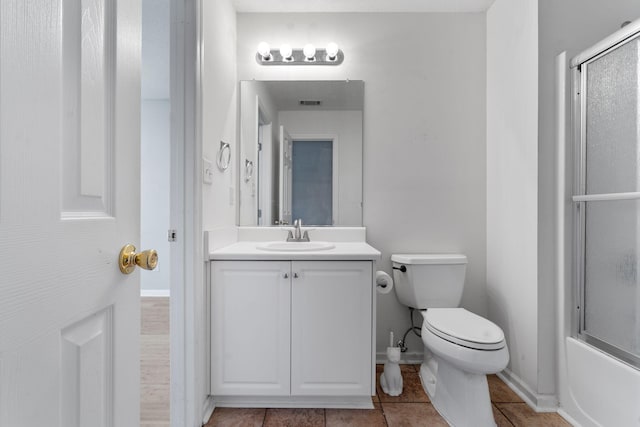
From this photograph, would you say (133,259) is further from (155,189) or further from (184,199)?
(155,189)

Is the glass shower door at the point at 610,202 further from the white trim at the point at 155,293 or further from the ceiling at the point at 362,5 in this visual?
the white trim at the point at 155,293

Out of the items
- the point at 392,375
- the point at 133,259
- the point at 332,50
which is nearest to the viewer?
the point at 133,259

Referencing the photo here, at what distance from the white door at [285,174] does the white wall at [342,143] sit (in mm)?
51

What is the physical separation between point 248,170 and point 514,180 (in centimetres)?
159

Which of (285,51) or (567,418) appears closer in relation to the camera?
(567,418)

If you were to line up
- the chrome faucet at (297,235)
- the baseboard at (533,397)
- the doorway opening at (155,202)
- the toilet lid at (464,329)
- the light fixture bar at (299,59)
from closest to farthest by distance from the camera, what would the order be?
the toilet lid at (464,329), the baseboard at (533,397), the doorway opening at (155,202), the chrome faucet at (297,235), the light fixture bar at (299,59)

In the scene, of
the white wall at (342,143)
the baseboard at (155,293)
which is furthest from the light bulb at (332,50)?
the baseboard at (155,293)

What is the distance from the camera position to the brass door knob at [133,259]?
0.64 m

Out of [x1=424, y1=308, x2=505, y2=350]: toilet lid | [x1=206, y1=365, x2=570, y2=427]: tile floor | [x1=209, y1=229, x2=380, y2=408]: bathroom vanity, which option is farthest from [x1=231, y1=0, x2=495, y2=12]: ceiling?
[x1=206, y1=365, x2=570, y2=427]: tile floor

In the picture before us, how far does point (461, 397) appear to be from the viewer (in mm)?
1531

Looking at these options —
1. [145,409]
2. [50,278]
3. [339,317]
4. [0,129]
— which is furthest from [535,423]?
[0,129]

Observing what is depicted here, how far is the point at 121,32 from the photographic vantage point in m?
0.63

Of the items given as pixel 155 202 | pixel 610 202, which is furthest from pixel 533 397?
pixel 155 202

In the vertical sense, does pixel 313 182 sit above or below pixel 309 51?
below
